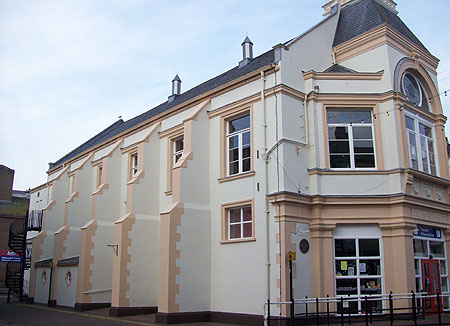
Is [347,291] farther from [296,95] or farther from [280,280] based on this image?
[296,95]

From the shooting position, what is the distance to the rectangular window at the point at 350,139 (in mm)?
16750

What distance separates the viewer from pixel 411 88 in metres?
19.0

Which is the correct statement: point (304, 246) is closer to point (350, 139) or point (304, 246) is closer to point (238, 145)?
point (350, 139)

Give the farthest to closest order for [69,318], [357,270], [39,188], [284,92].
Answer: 1. [39,188]
2. [69,318]
3. [284,92]
4. [357,270]

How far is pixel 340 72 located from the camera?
17578mm

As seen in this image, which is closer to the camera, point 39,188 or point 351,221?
point 351,221

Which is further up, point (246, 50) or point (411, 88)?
point (246, 50)

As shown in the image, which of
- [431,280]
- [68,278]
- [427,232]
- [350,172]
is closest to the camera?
[350,172]

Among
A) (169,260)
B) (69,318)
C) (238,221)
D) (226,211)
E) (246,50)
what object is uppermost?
(246,50)

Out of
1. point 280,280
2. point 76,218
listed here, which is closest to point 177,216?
point 280,280

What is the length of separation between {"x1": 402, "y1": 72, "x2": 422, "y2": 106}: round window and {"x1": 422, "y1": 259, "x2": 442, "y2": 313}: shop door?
20.8 ft

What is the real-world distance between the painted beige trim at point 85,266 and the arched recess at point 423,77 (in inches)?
622

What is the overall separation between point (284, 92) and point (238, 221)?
202 inches

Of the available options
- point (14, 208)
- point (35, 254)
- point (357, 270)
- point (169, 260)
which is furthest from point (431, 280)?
point (14, 208)
